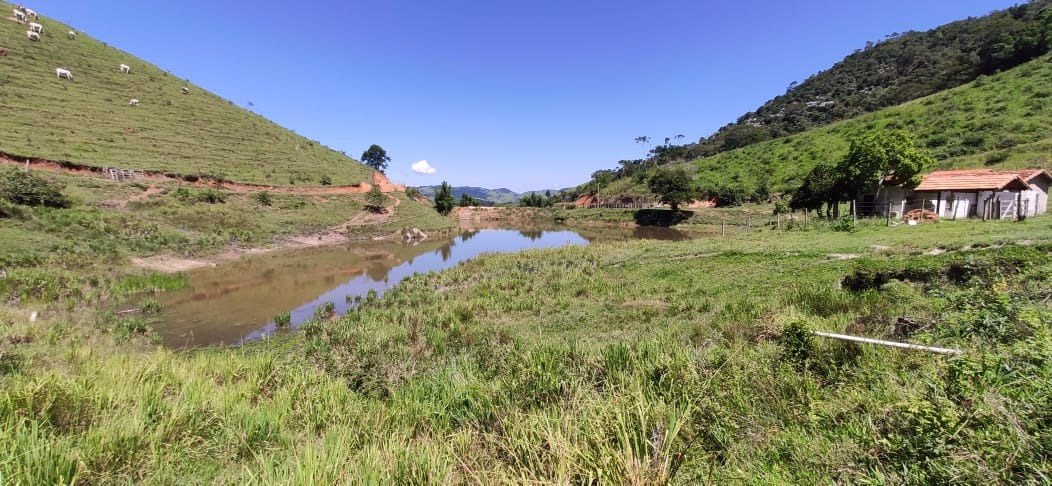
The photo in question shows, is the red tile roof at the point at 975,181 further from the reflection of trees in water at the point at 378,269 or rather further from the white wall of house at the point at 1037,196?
the reflection of trees in water at the point at 378,269

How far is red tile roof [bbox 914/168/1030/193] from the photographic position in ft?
65.8

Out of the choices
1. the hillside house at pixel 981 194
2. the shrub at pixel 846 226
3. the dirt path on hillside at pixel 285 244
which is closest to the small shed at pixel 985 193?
the hillside house at pixel 981 194

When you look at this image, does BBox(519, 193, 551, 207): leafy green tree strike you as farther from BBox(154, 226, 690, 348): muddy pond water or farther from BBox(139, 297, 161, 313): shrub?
BBox(139, 297, 161, 313): shrub

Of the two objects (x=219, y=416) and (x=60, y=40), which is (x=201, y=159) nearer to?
(x=60, y=40)

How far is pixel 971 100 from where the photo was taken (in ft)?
160

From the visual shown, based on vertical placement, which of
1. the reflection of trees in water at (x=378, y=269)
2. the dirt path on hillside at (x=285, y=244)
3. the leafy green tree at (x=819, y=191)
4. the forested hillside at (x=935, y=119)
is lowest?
the reflection of trees in water at (x=378, y=269)

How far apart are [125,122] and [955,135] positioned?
8996 cm

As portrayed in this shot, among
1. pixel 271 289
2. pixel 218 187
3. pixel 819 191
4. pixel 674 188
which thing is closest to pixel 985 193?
pixel 819 191

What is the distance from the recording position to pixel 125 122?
4225 cm

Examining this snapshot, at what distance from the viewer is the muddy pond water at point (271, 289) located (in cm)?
1144

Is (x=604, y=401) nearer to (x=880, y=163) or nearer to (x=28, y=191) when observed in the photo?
(x=880, y=163)

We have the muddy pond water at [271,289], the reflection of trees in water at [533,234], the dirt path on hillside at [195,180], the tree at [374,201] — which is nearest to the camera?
the muddy pond water at [271,289]

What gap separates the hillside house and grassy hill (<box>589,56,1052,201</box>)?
1144 centimetres

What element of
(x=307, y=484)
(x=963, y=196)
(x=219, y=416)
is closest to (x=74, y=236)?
(x=219, y=416)
